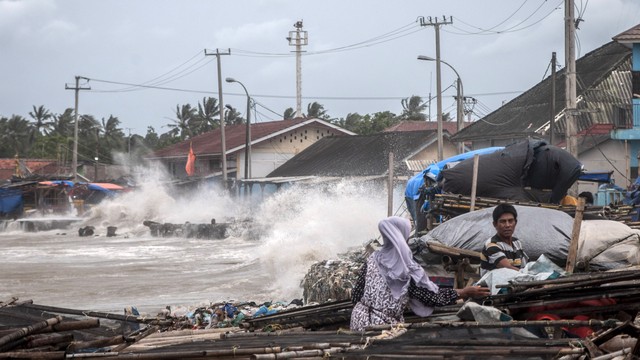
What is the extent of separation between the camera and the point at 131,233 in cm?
4262

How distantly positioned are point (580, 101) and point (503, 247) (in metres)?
26.5

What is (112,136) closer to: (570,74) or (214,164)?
(214,164)

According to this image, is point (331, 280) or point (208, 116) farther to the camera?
point (208, 116)

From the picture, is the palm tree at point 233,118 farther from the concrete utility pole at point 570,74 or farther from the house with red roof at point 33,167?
the concrete utility pole at point 570,74

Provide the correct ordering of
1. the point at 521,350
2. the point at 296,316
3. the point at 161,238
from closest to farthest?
the point at 521,350 → the point at 296,316 → the point at 161,238

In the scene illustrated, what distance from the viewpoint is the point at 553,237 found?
8938 millimetres

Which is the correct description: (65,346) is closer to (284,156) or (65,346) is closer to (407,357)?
(407,357)

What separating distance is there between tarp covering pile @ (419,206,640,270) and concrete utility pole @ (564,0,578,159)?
9.81 m

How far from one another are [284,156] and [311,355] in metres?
47.1

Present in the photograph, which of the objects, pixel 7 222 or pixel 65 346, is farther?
pixel 7 222

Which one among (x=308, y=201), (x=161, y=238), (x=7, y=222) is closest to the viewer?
(x=308, y=201)

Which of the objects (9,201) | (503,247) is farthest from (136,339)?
(9,201)

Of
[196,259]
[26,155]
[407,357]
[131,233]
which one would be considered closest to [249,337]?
[407,357]

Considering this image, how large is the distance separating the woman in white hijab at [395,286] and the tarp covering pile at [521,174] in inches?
266
